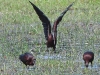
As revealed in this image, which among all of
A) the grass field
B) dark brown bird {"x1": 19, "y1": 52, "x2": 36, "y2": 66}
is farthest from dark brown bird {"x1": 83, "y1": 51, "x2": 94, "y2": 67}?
dark brown bird {"x1": 19, "y1": 52, "x2": 36, "y2": 66}

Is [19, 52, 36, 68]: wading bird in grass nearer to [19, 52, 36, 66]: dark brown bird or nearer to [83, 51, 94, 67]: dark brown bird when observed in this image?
[19, 52, 36, 66]: dark brown bird

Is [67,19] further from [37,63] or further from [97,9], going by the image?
[37,63]

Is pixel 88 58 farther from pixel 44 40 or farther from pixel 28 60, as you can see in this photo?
pixel 44 40

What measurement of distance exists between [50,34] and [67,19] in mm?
4125

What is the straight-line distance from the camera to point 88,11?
56.2 ft

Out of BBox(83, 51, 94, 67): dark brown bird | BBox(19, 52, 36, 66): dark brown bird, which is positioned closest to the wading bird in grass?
BBox(19, 52, 36, 66): dark brown bird

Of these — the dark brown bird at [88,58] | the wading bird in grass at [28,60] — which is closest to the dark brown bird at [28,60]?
the wading bird in grass at [28,60]

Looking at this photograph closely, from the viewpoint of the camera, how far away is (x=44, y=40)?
12.7 metres

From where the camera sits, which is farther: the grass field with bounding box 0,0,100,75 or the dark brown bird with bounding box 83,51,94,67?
the dark brown bird with bounding box 83,51,94,67

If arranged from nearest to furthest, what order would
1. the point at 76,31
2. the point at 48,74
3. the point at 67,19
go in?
the point at 48,74
the point at 76,31
the point at 67,19

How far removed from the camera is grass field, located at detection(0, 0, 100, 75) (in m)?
10.0

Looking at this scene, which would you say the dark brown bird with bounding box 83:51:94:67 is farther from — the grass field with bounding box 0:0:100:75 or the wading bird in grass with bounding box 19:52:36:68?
the wading bird in grass with bounding box 19:52:36:68

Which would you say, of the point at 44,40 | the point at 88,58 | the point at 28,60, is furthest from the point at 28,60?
the point at 44,40

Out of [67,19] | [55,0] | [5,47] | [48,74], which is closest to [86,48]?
[5,47]
